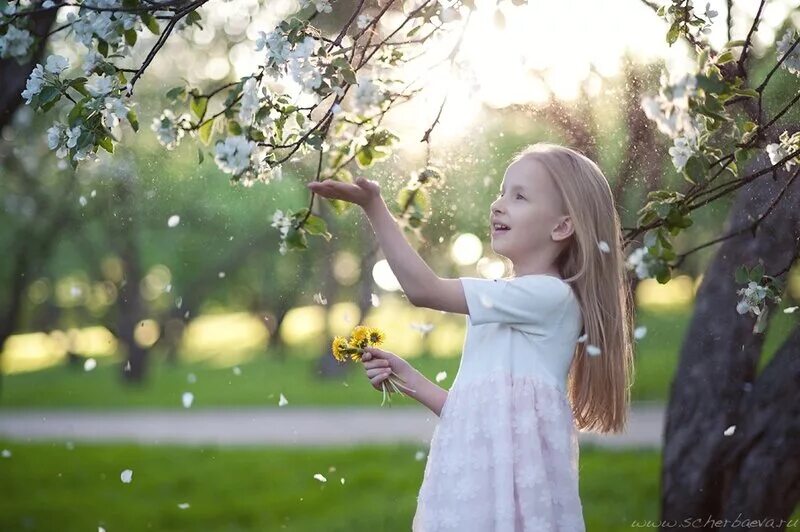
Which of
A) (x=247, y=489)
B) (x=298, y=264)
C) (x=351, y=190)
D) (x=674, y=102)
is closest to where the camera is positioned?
(x=674, y=102)

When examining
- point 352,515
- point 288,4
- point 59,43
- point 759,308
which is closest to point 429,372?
point 352,515

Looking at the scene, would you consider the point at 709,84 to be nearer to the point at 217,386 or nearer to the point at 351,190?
the point at 351,190

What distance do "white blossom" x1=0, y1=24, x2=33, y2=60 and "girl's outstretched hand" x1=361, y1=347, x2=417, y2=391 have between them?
1.08m

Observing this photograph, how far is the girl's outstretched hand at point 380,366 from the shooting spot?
83.1 inches

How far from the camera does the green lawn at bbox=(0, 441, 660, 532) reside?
17.3ft

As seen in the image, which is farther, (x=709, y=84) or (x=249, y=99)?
(x=249, y=99)

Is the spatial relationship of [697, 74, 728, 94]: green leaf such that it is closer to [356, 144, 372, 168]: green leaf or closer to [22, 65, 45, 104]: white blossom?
[356, 144, 372, 168]: green leaf

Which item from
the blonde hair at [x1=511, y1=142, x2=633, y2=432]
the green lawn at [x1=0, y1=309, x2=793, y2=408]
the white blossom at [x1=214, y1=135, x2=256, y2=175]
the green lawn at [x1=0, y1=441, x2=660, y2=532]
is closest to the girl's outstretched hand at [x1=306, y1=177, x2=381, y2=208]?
the white blossom at [x1=214, y1=135, x2=256, y2=175]

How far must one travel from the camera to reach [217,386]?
583 inches

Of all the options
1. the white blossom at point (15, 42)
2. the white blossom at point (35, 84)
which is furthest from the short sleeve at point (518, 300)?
the white blossom at point (15, 42)

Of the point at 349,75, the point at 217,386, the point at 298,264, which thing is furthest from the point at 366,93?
the point at 217,386

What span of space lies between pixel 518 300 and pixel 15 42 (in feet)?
4.26

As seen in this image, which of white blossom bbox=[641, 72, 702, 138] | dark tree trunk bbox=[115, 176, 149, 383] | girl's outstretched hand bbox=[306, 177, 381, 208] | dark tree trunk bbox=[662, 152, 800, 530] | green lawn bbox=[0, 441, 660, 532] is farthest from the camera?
dark tree trunk bbox=[115, 176, 149, 383]

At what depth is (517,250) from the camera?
83.6 inches
